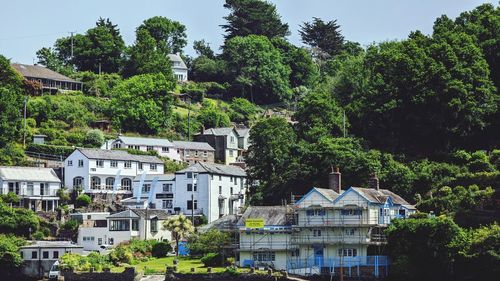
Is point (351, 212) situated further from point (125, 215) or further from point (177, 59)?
point (177, 59)

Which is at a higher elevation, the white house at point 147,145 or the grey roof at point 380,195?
the white house at point 147,145

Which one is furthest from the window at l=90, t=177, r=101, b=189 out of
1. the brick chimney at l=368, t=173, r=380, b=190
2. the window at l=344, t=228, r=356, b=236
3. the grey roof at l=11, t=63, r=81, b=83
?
the window at l=344, t=228, r=356, b=236

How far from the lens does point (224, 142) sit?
383ft

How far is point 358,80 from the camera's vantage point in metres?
110

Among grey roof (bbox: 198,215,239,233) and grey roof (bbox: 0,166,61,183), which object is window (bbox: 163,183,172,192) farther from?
grey roof (bbox: 198,215,239,233)

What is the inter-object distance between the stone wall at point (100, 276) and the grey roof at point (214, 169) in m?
22.0

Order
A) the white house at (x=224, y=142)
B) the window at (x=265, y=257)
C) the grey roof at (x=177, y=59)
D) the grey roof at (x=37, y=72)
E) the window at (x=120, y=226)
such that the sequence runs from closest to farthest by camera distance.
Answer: the window at (x=265, y=257) → the window at (x=120, y=226) → the white house at (x=224, y=142) → the grey roof at (x=37, y=72) → the grey roof at (x=177, y=59)

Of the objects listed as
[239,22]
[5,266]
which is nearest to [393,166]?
[5,266]

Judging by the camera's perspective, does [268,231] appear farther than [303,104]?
No

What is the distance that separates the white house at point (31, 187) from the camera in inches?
3590

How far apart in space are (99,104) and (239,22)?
4384 cm

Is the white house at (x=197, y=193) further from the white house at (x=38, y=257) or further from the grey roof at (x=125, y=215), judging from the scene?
the white house at (x=38, y=257)

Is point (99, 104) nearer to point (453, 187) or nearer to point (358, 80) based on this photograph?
point (358, 80)

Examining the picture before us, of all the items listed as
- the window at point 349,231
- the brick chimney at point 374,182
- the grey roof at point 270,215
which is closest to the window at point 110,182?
the grey roof at point 270,215
